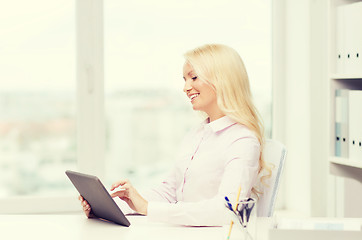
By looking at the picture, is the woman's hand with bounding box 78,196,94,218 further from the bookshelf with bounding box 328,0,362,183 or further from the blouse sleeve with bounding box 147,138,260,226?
the bookshelf with bounding box 328,0,362,183

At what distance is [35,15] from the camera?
3.46 metres

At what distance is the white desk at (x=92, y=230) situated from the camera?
163cm

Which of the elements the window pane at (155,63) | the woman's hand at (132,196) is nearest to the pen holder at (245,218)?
the woman's hand at (132,196)

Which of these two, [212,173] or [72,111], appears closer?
[212,173]

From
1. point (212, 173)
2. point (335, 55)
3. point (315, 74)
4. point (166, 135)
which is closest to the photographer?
point (212, 173)

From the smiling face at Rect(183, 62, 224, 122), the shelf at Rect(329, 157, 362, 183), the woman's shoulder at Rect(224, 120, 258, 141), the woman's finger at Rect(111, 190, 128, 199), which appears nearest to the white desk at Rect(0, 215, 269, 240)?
the woman's finger at Rect(111, 190, 128, 199)

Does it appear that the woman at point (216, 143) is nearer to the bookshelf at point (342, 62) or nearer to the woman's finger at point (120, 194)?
the woman's finger at point (120, 194)

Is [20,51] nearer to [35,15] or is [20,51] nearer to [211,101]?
[35,15]

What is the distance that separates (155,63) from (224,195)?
6.10 feet

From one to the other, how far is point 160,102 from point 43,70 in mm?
760

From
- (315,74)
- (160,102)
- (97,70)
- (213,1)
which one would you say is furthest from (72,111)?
(315,74)

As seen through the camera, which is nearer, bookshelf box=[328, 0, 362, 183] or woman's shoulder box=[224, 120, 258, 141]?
woman's shoulder box=[224, 120, 258, 141]

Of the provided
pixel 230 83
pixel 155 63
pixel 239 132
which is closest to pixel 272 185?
pixel 239 132

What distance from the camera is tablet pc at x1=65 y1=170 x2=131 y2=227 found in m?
1.68
